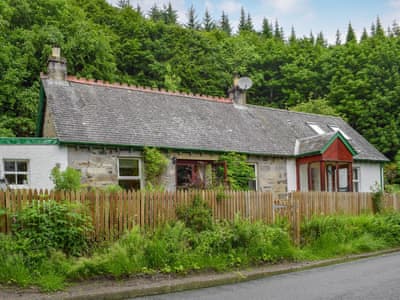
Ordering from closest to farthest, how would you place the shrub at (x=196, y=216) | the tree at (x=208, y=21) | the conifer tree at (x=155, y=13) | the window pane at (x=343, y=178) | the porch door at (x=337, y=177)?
the shrub at (x=196, y=216), the porch door at (x=337, y=177), the window pane at (x=343, y=178), the conifer tree at (x=155, y=13), the tree at (x=208, y=21)

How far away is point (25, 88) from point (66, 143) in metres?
15.8

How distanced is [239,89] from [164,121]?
581 cm

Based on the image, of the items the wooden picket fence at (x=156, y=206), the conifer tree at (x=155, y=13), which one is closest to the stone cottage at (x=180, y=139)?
the wooden picket fence at (x=156, y=206)

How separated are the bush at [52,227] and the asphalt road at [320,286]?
6.38ft

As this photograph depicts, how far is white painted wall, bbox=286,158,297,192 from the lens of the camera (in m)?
18.1

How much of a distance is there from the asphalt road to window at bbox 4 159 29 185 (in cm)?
774

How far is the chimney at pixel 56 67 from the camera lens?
15.5 metres

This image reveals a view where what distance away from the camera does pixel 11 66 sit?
26.2 metres

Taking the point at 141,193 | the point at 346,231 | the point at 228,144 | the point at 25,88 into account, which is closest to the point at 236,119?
the point at 228,144

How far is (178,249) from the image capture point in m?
8.42

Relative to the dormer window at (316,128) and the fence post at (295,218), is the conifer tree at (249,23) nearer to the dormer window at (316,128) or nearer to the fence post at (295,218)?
the dormer window at (316,128)

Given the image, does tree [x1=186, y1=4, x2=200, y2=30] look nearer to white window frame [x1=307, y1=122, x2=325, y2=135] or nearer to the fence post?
white window frame [x1=307, y1=122, x2=325, y2=135]

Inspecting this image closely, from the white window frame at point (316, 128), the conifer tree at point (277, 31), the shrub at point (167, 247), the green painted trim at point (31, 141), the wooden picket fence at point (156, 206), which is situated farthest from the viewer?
the conifer tree at point (277, 31)

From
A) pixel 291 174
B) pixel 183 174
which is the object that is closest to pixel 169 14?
pixel 291 174
